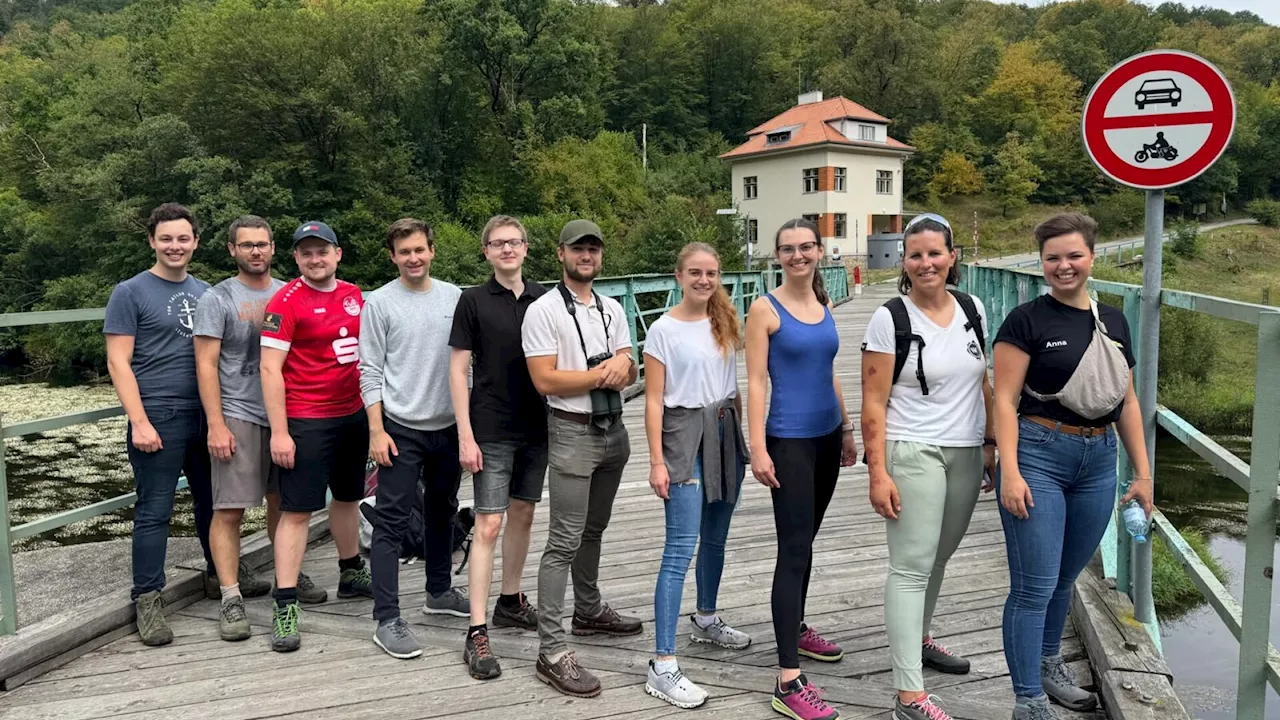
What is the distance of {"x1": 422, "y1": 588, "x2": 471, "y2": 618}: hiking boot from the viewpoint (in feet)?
11.5

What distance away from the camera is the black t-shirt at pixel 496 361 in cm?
301

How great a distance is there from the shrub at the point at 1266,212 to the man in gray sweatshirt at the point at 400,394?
62.1m

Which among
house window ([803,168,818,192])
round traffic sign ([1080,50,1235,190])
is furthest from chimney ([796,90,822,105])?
round traffic sign ([1080,50,1235,190])

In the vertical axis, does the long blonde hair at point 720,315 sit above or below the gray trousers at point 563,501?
above

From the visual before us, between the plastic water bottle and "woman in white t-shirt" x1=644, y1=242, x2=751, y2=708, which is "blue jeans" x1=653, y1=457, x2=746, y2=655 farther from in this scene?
the plastic water bottle

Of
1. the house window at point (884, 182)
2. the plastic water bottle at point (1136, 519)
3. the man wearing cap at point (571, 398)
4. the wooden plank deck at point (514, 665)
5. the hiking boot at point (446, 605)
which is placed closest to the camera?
the plastic water bottle at point (1136, 519)

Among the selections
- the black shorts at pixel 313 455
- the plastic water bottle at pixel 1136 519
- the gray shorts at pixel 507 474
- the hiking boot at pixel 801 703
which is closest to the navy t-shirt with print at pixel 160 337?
the black shorts at pixel 313 455

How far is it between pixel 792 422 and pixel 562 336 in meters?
0.81

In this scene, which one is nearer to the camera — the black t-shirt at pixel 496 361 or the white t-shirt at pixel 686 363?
the white t-shirt at pixel 686 363

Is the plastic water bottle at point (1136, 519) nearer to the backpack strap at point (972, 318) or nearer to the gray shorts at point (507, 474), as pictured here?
the backpack strap at point (972, 318)

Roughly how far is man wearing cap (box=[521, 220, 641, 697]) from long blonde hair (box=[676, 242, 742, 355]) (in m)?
0.30

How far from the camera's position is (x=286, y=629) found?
3.22 metres

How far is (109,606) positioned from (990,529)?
405 cm

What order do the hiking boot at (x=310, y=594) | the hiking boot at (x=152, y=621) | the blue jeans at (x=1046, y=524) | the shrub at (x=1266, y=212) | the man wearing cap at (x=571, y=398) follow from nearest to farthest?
the blue jeans at (x=1046, y=524), the man wearing cap at (x=571, y=398), the hiking boot at (x=152, y=621), the hiking boot at (x=310, y=594), the shrub at (x=1266, y=212)
